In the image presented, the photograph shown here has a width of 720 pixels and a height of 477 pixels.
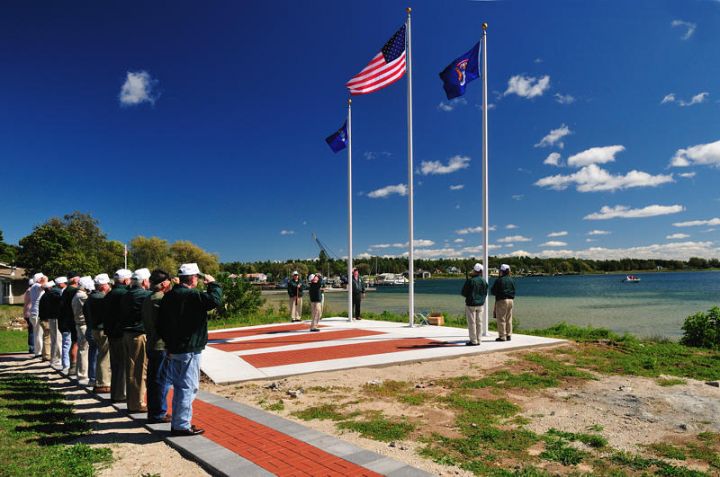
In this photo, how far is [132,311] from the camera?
6.46m

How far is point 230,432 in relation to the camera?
17.9ft

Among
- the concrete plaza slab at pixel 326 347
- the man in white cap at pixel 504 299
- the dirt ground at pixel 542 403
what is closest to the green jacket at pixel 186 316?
the dirt ground at pixel 542 403

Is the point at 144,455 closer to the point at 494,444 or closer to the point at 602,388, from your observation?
the point at 494,444

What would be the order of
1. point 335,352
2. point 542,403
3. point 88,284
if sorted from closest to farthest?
1. point 542,403
2. point 88,284
3. point 335,352

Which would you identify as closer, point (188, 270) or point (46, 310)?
point (188, 270)

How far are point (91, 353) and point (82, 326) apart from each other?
2.10 ft

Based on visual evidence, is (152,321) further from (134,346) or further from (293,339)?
(293,339)

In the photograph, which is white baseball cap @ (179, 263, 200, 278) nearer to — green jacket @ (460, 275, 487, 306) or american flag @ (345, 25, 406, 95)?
green jacket @ (460, 275, 487, 306)

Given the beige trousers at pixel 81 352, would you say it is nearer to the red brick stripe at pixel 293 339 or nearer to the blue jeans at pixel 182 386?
the red brick stripe at pixel 293 339

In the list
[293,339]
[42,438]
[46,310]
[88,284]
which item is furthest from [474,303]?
[46,310]

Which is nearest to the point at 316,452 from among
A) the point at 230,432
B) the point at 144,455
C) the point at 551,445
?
the point at 230,432

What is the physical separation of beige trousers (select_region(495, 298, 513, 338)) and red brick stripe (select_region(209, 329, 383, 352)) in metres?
3.69

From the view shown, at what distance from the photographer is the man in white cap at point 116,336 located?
21.9ft

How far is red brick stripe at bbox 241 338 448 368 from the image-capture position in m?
10.0
